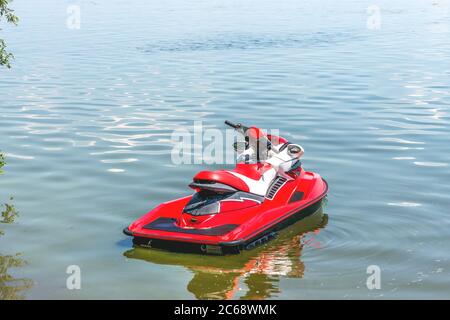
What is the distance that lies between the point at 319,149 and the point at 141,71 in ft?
55.0

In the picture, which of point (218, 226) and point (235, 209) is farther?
point (235, 209)

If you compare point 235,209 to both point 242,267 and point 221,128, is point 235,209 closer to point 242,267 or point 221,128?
point 242,267

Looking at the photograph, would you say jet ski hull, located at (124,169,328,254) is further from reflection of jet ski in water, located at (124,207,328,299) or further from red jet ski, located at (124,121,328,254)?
reflection of jet ski in water, located at (124,207,328,299)

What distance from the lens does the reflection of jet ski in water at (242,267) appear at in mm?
11570

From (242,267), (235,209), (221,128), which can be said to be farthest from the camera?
(221,128)

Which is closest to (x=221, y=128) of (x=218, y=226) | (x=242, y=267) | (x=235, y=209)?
(x=235, y=209)

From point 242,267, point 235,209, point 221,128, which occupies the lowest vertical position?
point 242,267

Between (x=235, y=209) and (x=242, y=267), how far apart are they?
1.00 metres

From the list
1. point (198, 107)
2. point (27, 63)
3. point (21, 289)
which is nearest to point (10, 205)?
point (21, 289)

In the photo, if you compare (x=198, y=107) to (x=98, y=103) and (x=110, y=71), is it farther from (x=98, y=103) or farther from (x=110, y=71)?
(x=110, y=71)

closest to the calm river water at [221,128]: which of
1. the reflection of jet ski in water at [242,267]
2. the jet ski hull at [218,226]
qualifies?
the reflection of jet ski in water at [242,267]

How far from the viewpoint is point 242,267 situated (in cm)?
1245

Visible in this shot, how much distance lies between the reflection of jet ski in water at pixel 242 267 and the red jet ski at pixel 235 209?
24cm

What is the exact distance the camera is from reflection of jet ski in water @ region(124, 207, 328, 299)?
11.6 meters
